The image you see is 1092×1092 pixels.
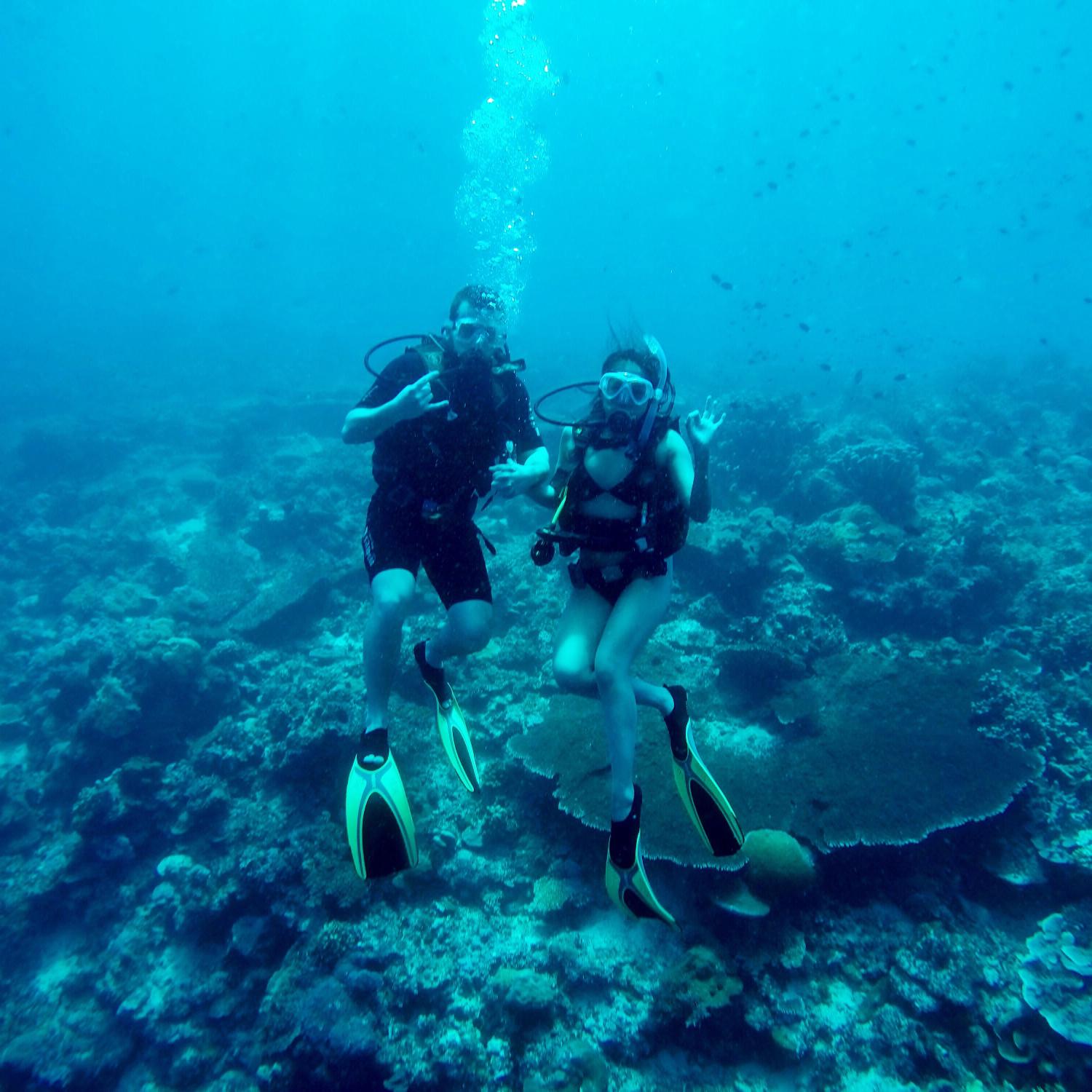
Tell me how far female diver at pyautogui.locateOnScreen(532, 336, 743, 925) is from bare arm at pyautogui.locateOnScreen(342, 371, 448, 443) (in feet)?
3.31

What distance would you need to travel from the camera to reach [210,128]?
13450 cm

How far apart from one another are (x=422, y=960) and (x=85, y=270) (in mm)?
163635

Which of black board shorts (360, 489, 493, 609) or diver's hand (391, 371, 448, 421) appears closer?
diver's hand (391, 371, 448, 421)

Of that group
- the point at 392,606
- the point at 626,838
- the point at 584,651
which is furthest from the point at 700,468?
the point at 626,838

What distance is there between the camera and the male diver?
4.05 metres

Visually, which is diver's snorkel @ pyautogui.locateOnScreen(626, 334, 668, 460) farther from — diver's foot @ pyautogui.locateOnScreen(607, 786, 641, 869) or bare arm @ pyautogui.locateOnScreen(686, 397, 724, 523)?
diver's foot @ pyautogui.locateOnScreen(607, 786, 641, 869)

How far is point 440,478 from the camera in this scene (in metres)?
4.31

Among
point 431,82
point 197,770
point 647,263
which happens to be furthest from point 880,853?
point 647,263

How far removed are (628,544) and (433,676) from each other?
1917mm

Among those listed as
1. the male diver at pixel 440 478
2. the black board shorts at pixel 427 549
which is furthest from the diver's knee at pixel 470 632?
the black board shorts at pixel 427 549

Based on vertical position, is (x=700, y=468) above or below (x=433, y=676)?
above

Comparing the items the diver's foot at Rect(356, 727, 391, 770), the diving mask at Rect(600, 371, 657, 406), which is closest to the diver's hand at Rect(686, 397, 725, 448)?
the diving mask at Rect(600, 371, 657, 406)

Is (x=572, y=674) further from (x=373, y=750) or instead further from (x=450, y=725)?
(x=373, y=750)

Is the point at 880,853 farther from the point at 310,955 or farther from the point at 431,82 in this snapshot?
the point at 431,82
